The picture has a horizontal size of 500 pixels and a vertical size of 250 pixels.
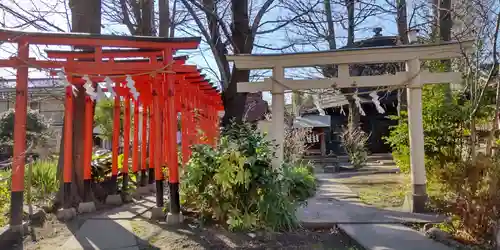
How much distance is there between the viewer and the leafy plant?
43.2 feet

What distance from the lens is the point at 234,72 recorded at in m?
8.59

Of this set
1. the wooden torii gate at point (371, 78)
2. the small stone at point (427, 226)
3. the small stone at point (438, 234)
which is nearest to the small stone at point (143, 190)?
the wooden torii gate at point (371, 78)

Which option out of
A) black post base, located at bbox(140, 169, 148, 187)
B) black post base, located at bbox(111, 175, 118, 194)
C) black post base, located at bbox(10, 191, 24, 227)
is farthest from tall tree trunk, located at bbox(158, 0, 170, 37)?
black post base, located at bbox(10, 191, 24, 227)

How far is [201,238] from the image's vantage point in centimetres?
454

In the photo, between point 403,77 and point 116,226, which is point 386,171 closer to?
point 403,77

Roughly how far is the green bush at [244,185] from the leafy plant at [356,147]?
853 cm

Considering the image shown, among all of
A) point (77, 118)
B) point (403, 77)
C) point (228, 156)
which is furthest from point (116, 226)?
point (403, 77)

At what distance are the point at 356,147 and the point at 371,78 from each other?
7746 mm

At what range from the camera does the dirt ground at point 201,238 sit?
4332 millimetres

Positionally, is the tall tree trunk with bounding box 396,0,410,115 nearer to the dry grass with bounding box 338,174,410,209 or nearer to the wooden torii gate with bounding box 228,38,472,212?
the dry grass with bounding box 338,174,410,209

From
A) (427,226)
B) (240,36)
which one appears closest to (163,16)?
(240,36)

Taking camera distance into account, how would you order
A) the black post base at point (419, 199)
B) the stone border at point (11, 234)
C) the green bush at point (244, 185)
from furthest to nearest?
the black post base at point (419, 199) → the green bush at point (244, 185) → the stone border at point (11, 234)

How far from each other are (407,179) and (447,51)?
3576 millimetres

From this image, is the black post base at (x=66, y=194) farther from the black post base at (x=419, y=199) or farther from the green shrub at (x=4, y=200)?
the black post base at (x=419, y=199)
